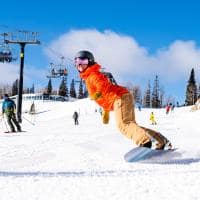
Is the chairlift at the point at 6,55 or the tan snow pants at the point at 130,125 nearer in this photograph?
the tan snow pants at the point at 130,125

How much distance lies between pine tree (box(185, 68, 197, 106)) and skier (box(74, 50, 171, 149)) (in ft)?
377

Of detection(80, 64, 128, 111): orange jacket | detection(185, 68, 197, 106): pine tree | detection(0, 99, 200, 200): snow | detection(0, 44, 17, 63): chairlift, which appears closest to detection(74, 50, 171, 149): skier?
detection(80, 64, 128, 111): orange jacket

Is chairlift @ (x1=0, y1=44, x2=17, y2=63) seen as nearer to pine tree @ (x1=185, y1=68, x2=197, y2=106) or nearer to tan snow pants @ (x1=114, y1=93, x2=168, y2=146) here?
tan snow pants @ (x1=114, y1=93, x2=168, y2=146)

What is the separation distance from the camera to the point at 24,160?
655cm

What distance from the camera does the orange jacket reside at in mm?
6527

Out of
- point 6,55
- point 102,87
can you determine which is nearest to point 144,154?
point 102,87

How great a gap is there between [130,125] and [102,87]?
67 centimetres

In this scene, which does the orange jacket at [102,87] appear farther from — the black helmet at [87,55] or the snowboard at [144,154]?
the snowboard at [144,154]

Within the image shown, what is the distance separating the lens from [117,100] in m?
6.60

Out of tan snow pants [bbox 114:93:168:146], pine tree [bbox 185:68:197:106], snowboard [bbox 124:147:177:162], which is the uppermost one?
pine tree [bbox 185:68:197:106]

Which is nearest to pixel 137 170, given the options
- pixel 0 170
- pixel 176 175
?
pixel 176 175

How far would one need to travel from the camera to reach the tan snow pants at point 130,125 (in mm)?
6426

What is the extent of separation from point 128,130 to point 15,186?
271 cm

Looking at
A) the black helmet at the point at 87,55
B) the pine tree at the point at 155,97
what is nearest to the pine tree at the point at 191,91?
the pine tree at the point at 155,97
